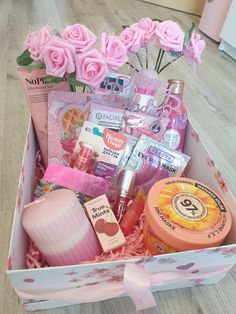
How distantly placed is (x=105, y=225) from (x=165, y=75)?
0.92 metres

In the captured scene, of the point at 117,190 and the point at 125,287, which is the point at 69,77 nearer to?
the point at 117,190

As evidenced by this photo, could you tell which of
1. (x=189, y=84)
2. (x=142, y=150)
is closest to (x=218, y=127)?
(x=189, y=84)

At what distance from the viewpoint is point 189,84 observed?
1.23 m

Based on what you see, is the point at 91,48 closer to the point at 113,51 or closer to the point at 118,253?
the point at 113,51

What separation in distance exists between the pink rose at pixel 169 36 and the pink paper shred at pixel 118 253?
346 millimetres

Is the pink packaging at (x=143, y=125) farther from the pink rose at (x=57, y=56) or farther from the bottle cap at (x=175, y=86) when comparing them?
the pink rose at (x=57, y=56)

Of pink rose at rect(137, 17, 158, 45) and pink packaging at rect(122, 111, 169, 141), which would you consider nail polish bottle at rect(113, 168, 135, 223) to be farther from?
pink rose at rect(137, 17, 158, 45)

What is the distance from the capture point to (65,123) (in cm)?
60

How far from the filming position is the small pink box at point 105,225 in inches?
18.9

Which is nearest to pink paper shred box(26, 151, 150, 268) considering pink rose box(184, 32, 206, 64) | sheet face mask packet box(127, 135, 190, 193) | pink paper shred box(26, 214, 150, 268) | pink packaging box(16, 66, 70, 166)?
pink paper shred box(26, 214, 150, 268)

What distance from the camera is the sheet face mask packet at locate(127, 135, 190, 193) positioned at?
0.59 m

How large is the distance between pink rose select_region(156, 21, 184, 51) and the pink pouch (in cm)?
28

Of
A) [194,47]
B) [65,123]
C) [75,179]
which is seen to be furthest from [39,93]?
[194,47]

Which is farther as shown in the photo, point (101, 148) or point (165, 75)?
point (165, 75)
